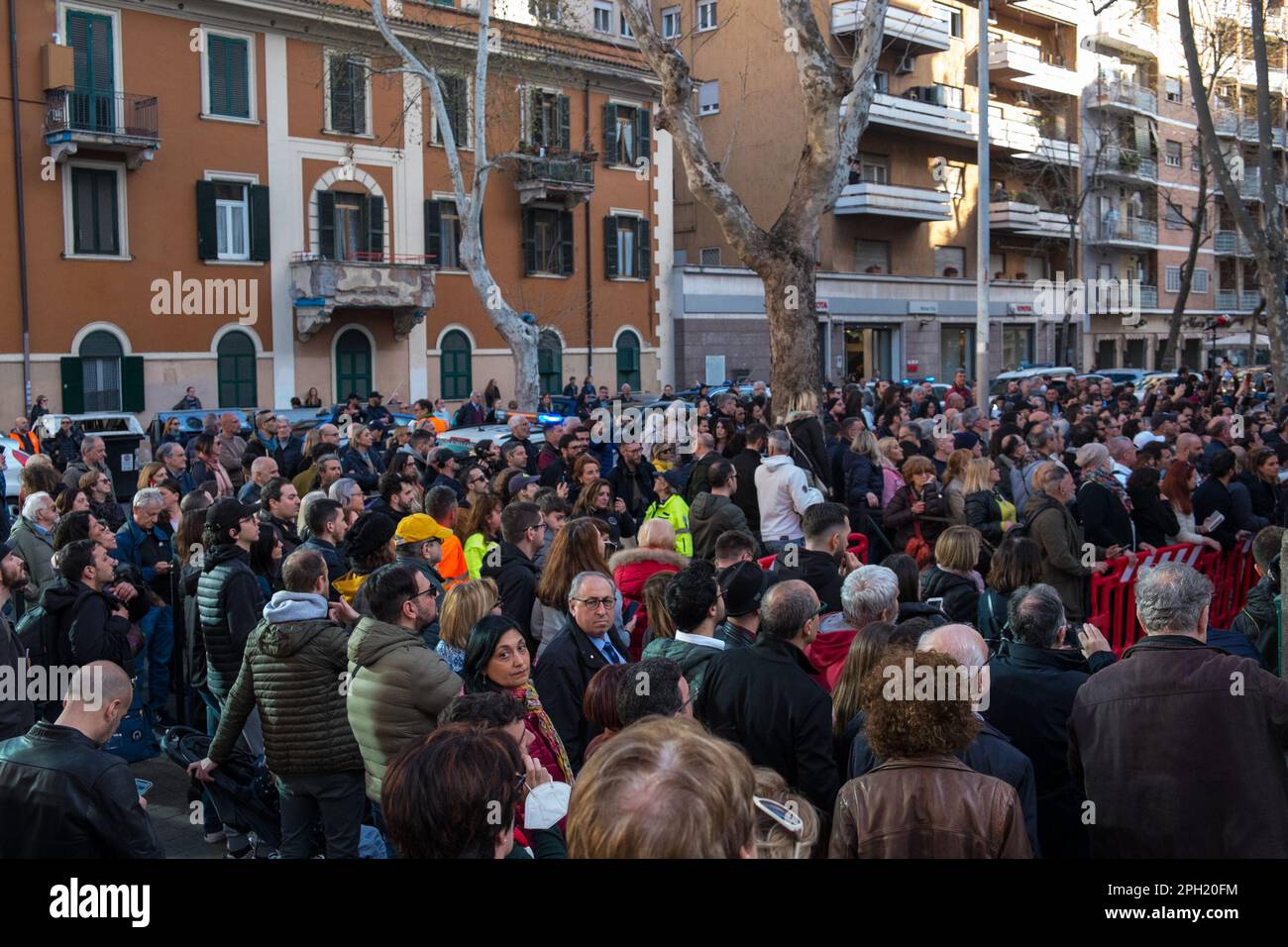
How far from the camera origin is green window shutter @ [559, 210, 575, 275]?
115 feet

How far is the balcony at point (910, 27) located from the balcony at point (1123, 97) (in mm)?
10237

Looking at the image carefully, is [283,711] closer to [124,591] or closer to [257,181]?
[124,591]

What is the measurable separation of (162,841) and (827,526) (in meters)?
3.91

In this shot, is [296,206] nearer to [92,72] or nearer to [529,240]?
[92,72]

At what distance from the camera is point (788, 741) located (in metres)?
4.38

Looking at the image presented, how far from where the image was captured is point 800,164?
13.4 meters

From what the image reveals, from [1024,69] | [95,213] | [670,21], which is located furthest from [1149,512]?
[1024,69]

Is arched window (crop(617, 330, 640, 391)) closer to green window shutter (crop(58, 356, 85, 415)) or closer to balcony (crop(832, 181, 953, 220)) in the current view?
balcony (crop(832, 181, 953, 220))

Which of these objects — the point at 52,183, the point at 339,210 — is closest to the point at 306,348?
the point at 339,210

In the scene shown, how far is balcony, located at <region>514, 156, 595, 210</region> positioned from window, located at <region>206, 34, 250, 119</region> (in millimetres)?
7448

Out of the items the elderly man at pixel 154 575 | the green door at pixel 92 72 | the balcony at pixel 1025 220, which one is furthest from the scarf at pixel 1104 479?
the balcony at pixel 1025 220

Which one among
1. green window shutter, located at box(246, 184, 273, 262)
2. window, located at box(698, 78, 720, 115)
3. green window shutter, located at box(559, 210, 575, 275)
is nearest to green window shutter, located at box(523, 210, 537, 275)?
green window shutter, located at box(559, 210, 575, 275)

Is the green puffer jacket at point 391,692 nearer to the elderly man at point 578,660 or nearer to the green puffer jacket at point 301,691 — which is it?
the green puffer jacket at point 301,691
